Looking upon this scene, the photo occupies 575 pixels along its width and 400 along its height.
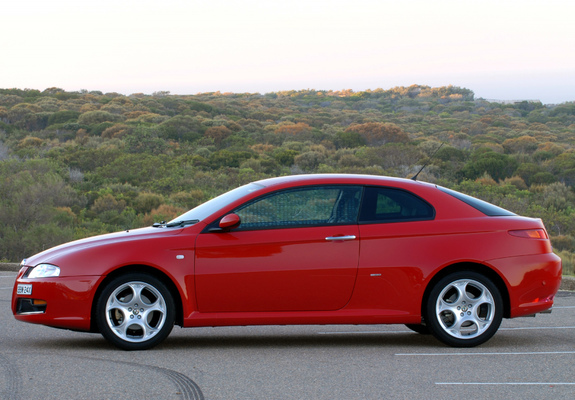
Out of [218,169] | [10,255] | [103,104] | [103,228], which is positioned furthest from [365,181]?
[103,104]

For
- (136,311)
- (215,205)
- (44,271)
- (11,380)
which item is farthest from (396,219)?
(11,380)

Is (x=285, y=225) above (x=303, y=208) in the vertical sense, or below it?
below

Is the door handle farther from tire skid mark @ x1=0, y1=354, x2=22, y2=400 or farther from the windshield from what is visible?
tire skid mark @ x1=0, y1=354, x2=22, y2=400

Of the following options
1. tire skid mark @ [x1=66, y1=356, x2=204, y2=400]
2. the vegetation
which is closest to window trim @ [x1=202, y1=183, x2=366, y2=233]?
tire skid mark @ [x1=66, y1=356, x2=204, y2=400]

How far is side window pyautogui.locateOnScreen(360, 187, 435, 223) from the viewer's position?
6.78 meters

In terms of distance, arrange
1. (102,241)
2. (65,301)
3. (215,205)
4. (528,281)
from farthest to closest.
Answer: (215,205) < (528,281) < (102,241) < (65,301)

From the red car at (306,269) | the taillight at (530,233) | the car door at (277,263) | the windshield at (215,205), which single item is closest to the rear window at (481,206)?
the red car at (306,269)

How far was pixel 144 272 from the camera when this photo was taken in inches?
256

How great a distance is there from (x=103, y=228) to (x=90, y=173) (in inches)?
464

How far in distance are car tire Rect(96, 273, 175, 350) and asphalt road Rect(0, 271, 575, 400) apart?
0.14 m

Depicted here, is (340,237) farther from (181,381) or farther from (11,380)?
(11,380)

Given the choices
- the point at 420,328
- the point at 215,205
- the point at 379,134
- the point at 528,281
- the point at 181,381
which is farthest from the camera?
the point at 379,134

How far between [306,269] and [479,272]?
5.38 feet

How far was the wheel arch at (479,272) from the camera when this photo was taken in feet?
22.1
